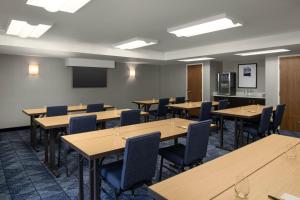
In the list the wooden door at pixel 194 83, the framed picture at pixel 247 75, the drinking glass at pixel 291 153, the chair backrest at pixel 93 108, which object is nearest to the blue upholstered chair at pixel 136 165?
the drinking glass at pixel 291 153

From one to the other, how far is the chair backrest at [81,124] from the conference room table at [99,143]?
1.87 ft

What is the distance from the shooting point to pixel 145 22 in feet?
12.0

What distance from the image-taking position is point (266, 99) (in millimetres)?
6531

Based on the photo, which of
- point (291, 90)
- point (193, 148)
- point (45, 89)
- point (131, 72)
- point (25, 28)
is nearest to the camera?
point (193, 148)

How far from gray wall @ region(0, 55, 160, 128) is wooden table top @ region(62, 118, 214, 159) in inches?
185

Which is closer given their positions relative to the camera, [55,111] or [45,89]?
[55,111]

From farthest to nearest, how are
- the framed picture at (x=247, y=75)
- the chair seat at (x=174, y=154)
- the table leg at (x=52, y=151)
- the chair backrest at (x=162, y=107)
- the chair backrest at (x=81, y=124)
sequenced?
the framed picture at (x=247, y=75)
the chair backrest at (x=162, y=107)
the table leg at (x=52, y=151)
the chair backrest at (x=81, y=124)
the chair seat at (x=174, y=154)

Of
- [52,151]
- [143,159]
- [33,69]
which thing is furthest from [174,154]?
[33,69]

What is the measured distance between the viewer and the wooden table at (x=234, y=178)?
4.22ft

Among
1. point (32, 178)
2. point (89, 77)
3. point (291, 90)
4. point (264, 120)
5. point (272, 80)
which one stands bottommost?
point (32, 178)

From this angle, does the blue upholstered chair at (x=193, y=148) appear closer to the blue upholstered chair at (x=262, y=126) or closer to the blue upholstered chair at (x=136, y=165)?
the blue upholstered chair at (x=136, y=165)

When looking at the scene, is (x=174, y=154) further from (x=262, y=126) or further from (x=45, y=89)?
(x=45, y=89)

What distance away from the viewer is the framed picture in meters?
7.66

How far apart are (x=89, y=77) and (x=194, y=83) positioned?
391cm
